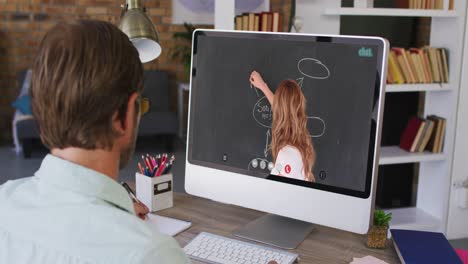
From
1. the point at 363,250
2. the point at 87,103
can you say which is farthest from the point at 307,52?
the point at 87,103

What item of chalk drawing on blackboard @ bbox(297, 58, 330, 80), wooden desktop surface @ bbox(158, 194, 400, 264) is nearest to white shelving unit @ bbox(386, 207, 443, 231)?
wooden desktop surface @ bbox(158, 194, 400, 264)

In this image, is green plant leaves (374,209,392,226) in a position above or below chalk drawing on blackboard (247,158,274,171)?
below

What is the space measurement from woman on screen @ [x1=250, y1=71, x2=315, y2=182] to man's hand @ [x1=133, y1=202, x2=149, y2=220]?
41 cm

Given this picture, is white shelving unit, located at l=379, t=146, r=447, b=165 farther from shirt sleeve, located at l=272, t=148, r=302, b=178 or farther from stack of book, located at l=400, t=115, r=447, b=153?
shirt sleeve, located at l=272, t=148, r=302, b=178

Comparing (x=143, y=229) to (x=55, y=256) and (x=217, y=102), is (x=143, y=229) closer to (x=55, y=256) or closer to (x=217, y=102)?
(x=55, y=256)

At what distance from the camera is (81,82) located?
2.79 ft

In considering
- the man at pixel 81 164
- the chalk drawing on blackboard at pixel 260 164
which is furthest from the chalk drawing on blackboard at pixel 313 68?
the man at pixel 81 164

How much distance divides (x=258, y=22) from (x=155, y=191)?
1.79 metres

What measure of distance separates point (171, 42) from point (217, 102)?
4919 mm

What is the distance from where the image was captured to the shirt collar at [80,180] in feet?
2.85

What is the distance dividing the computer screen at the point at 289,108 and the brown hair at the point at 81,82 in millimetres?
655

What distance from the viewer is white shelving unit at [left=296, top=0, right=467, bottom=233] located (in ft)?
11.1

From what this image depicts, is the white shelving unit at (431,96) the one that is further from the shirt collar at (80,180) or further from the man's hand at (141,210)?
the shirt collar at (80,180)

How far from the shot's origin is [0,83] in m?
6.13
